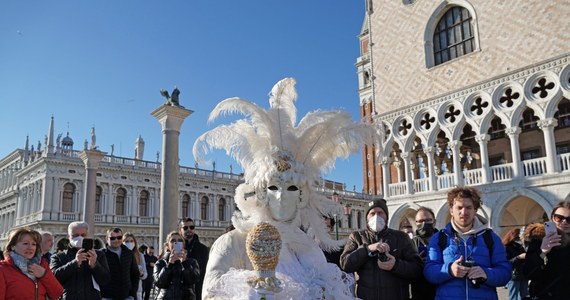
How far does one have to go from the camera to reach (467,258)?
8.67 feet

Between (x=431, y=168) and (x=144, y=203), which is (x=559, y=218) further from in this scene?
(x=144, y=203)

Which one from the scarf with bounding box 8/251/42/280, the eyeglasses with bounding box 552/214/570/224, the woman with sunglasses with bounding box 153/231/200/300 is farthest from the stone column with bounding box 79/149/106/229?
the eyeglasses with bounding box 552/214/570/224

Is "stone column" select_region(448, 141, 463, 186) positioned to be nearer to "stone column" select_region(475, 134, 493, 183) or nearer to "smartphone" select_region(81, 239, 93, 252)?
"stone column" select_region(475, 134, 493, 183)

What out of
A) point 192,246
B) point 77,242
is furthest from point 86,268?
point 192,246

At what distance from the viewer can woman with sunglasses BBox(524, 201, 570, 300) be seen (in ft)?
9.01

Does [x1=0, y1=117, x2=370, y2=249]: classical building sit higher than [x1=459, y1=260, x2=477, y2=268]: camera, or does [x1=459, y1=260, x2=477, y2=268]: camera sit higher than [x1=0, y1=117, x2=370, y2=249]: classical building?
[x1=0, y1=117, x2=370, y2=249]: classical building

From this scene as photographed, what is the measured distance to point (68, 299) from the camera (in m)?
3.78

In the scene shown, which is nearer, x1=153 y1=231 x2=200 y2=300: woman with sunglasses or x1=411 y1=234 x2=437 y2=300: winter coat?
x1=411 y1=234 x2=437 y2=300: winter coat

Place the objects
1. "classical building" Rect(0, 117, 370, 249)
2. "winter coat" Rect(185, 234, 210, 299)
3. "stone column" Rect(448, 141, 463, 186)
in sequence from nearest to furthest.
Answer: "winter coat" Rect(185, 234, 210, 299) < "stone column" Rect(448, 141, 463, 186) < "classical building" Rect(0, 117, 370, 249)

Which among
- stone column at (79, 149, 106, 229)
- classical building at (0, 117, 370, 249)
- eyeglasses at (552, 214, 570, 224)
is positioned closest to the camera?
eyeglasses at (552, 214, 570, 224)

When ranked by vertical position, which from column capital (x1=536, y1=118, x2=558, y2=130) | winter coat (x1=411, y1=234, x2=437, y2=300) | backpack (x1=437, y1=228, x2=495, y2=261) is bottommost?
winter coat (x1=411, y1=234, x2=437, y2=300)

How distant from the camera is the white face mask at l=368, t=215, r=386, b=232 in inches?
119

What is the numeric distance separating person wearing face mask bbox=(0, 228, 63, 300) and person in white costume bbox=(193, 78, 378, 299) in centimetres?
173

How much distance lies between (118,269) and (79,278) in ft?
1.88
